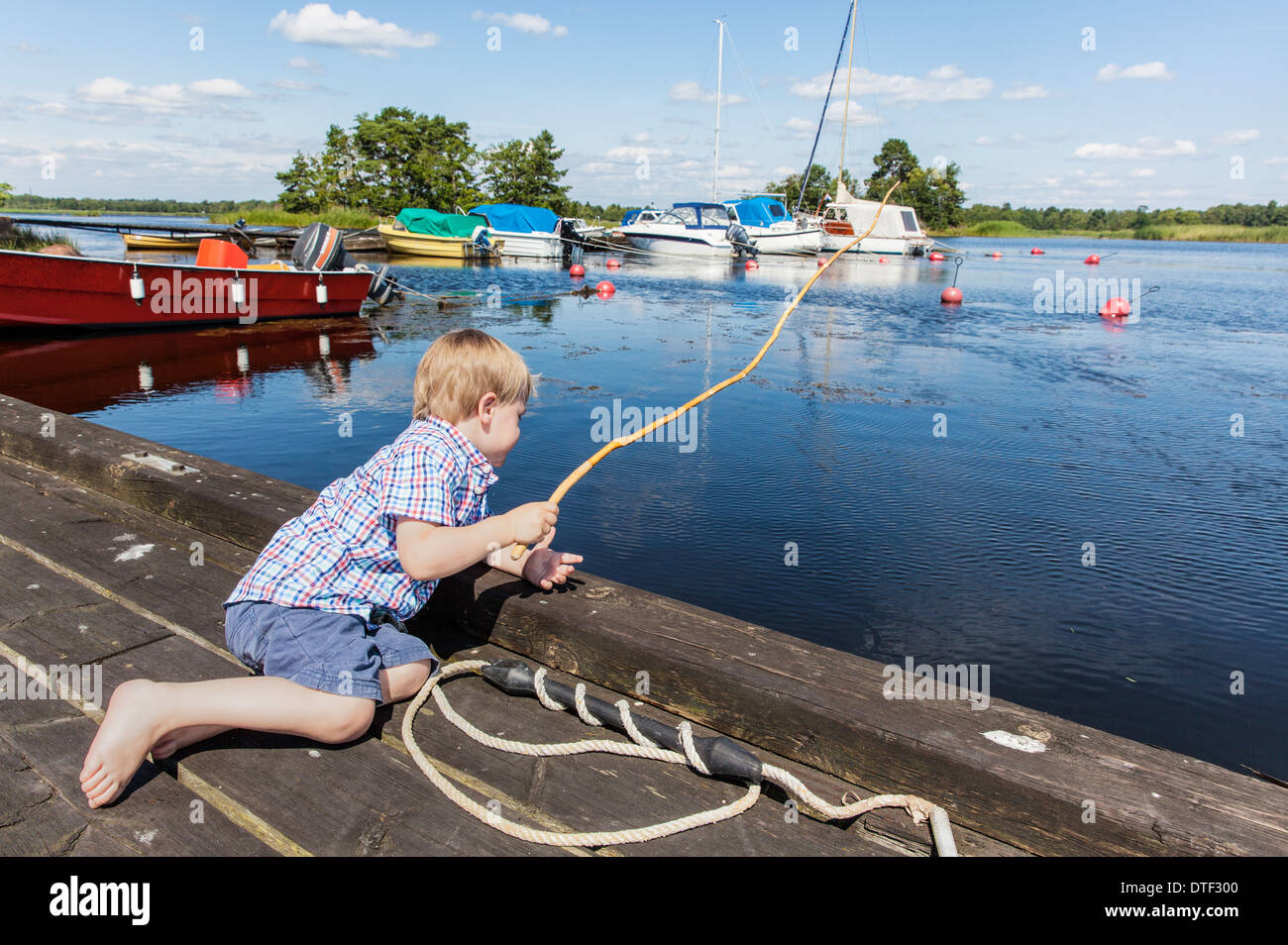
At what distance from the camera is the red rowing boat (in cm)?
1208

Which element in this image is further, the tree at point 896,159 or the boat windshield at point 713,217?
the tree at point 896,159

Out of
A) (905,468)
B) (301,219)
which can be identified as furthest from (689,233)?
(905,468)

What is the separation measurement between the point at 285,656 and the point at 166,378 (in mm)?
10477

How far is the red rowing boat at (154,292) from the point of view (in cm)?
1208

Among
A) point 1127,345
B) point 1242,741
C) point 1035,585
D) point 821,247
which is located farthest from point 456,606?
point 821,247

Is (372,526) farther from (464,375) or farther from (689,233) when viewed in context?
(689,233)

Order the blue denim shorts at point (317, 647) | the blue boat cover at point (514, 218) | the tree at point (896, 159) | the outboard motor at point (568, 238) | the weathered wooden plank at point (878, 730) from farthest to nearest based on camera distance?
1. the tree at point (896, 159)
2. the blue boat cover at point (514, 218)
3. the outboard motor at point (568, 238)
4. the blue denim shorts at point (317, 647)
5. the weathered wooden plank at point (878, 730)

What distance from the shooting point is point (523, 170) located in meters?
57.9

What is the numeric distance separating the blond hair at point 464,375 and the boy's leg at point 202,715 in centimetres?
80

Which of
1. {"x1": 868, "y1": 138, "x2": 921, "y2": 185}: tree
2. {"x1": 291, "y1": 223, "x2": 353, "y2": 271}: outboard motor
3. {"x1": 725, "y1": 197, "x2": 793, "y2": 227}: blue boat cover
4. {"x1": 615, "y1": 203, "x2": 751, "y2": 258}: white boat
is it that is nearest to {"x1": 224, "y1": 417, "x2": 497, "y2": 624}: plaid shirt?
{"x1": 291, "y1": 223, "x2": 353, "y2": 271}: outboard motor

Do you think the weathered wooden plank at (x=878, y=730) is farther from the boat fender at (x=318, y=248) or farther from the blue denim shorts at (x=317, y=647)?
the boat fender at (x=318, y=248)

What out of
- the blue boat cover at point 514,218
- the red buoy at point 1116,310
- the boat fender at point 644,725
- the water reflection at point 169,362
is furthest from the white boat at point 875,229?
the boat fender at point 644,725

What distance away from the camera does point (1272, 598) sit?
4.80 metres

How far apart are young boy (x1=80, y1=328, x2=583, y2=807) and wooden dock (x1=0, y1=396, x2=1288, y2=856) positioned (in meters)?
0.14
